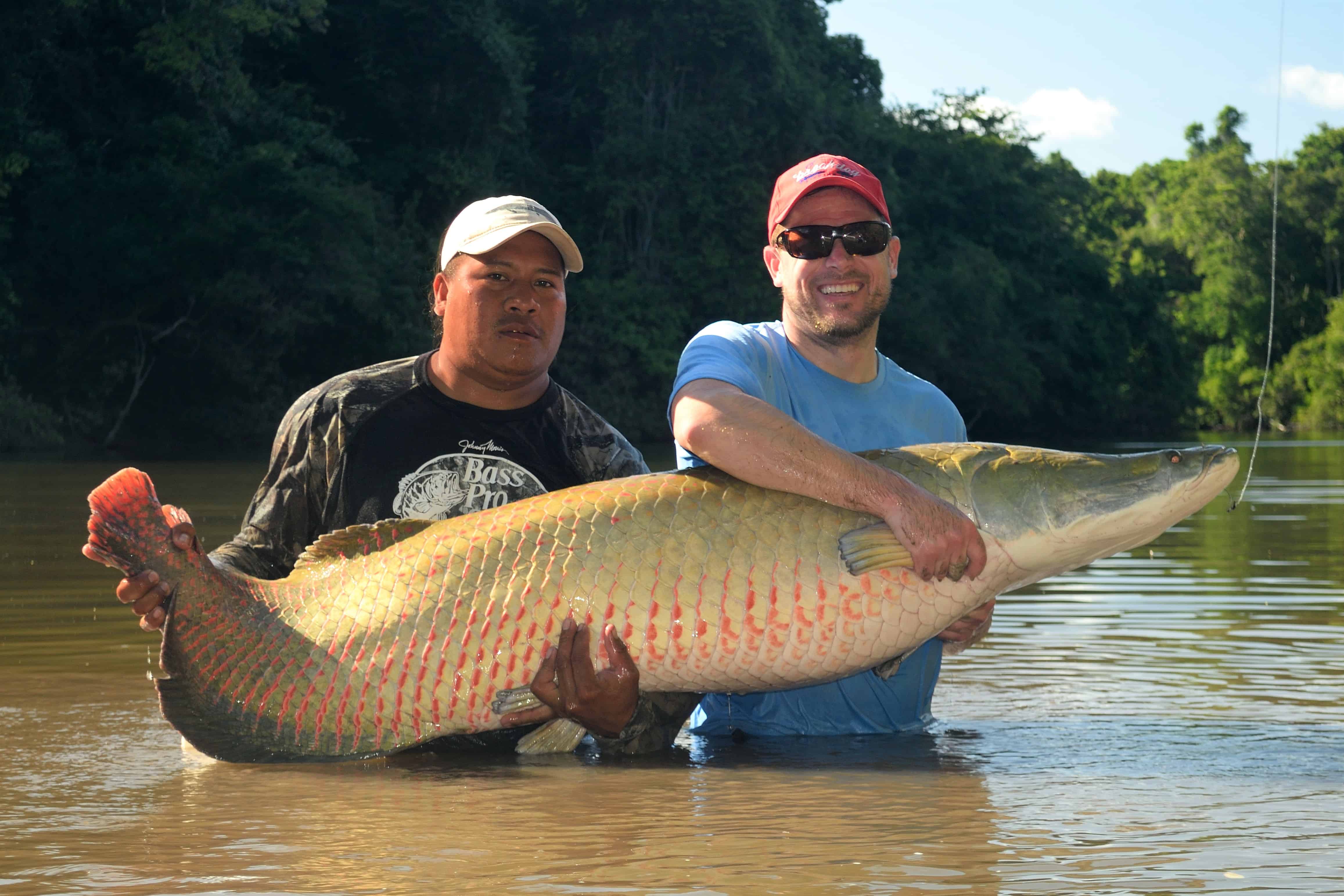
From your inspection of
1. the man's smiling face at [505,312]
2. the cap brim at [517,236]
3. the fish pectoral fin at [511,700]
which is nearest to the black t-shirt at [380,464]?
the man's smiling face at [505,312]

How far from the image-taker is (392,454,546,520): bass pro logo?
4617mm

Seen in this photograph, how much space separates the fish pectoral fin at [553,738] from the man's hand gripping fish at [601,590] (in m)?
0.31

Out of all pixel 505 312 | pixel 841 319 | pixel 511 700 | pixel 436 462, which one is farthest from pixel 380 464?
pixel 841 319

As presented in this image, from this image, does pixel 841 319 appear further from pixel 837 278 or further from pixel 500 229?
pixel 500 229

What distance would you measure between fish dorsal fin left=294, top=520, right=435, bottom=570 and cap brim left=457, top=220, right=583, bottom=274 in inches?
34.8

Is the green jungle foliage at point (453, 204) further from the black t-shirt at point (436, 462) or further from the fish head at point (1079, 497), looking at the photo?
the fish head at point (1079, 497)

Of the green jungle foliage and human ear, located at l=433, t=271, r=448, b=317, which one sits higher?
the green jungle foliage

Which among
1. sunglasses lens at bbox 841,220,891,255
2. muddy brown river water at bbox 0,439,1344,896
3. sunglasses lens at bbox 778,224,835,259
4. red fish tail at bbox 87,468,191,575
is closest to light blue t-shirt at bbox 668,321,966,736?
muddy brown river water at bbox 0,439,1344,896

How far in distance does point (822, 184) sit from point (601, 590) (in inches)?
59.7

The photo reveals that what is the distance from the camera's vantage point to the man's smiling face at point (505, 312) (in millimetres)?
4566

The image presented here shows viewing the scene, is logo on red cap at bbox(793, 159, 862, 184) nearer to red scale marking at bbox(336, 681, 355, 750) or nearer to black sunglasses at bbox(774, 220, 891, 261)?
black sunglasses at bbox(774, 220, 891, 261)

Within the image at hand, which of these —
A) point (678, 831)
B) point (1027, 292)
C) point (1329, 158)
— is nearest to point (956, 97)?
point (1027, 292)

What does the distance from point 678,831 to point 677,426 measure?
114 centimetres

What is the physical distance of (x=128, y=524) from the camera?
12.9 feet
